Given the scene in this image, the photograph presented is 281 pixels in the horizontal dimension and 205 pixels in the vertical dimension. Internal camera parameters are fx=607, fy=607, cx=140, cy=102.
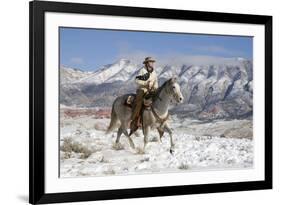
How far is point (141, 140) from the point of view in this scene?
2.60 meters

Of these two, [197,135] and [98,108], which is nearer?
[98,108]

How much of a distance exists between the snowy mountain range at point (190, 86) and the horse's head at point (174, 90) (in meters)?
0.02

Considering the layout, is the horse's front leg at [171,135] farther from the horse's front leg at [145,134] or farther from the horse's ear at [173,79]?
the horse's ear at [173,79]

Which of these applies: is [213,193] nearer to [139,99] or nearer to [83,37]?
[139,99]

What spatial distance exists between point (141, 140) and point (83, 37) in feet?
1.65

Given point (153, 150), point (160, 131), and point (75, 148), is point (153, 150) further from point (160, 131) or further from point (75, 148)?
point (75, 148)

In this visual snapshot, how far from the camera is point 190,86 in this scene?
8.87 feet

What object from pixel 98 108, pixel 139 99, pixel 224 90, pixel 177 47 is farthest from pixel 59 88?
pixel 224 90

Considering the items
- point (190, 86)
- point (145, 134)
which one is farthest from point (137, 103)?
point (190, 86)

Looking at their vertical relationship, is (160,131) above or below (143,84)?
below

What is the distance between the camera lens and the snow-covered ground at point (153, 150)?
248 cm

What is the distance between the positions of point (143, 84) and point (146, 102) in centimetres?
8

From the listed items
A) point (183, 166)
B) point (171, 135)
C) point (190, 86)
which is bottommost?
point (183, 166)

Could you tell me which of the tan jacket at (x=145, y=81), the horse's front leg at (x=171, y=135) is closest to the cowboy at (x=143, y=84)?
the tan jacket at (x=145, y=81)
